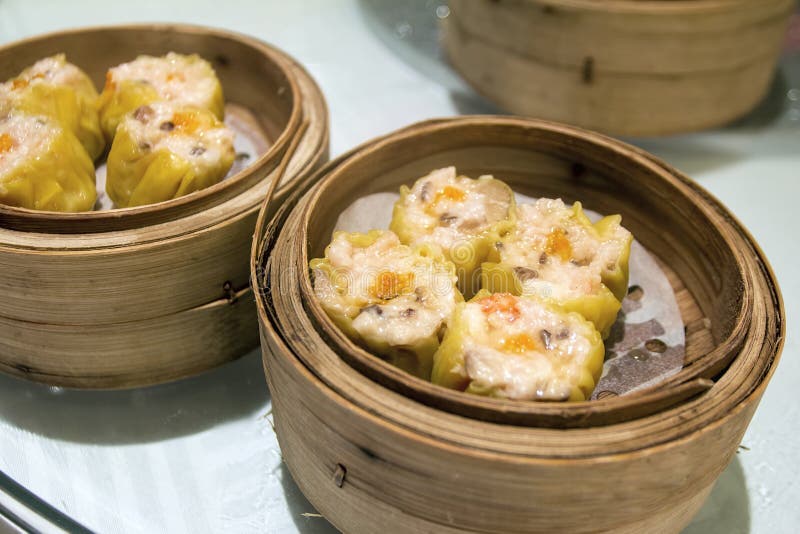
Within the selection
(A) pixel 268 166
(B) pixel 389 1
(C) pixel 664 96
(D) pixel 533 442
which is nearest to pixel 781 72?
(C) pixel 664 96

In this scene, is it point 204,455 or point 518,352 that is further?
point 204,455

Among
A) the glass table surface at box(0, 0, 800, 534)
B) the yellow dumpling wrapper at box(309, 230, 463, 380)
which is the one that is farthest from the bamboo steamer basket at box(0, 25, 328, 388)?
the yellow dumpling wrapper at box(309, 230, 463, 380)

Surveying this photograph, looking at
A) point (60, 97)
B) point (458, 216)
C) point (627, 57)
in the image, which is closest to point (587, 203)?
point (458, 216)

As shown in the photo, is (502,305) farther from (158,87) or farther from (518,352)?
(158,87)

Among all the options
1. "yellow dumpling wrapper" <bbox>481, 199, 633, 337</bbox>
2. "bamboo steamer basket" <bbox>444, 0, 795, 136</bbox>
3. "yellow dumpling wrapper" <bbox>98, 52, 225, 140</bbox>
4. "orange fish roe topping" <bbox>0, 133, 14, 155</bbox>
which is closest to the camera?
"yellow dumpling wrapper" <bbox>481, 199, 633, 337</bbox>

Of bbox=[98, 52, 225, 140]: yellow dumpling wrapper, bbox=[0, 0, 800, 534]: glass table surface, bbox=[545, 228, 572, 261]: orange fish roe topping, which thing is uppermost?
bbox=[545, 228, 572, 261]: orange fish roe topping

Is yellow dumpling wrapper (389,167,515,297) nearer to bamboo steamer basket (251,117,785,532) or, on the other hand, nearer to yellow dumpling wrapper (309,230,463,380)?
yellow dumpling wrapper (309,230,463,380)

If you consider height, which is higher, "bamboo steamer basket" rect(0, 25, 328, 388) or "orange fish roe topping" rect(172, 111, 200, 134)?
"orange fish roe topping" rect(172, 111, 200, 134)

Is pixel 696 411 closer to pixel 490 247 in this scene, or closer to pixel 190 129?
pixel 490 247
